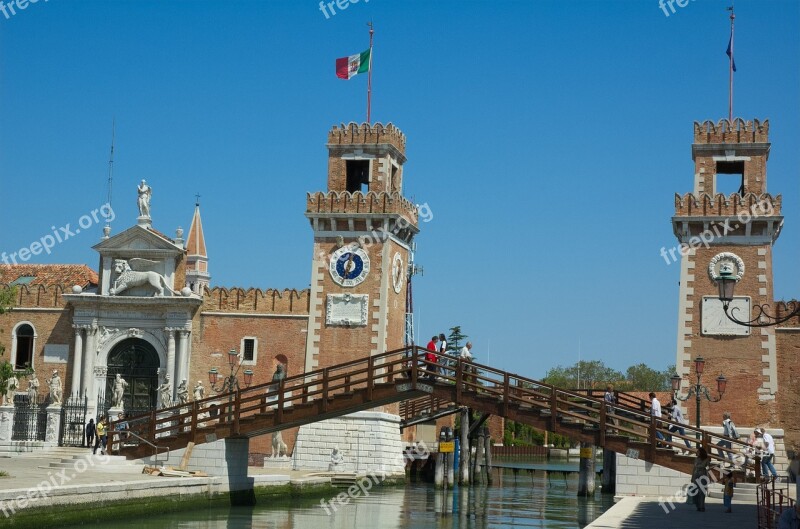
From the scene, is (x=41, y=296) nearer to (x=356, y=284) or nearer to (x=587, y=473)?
(x=356, y=284)

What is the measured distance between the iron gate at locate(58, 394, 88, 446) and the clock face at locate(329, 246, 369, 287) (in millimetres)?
8799

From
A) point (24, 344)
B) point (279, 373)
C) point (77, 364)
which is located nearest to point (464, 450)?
point (279, 373)

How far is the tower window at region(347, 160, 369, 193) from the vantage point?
4197 centimetres

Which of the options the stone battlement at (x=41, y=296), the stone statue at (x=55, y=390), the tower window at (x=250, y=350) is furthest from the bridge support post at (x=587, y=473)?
the stone battlement at (x=41, y=296)

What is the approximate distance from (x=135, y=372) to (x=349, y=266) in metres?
8.01

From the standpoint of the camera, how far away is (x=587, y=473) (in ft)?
126

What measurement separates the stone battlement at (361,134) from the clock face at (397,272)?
382 cm

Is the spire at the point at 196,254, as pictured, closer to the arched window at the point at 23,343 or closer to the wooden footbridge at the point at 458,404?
the arched window at the point at 23,343

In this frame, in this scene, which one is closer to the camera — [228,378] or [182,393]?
[182,393]

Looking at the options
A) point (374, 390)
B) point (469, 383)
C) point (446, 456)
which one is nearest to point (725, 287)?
point (469, 383)

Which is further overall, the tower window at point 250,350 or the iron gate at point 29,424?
the tower window at point 250,350

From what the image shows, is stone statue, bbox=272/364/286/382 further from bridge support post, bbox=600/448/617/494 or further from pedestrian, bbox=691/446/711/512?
pedestrian, bbox=691/446/711/512

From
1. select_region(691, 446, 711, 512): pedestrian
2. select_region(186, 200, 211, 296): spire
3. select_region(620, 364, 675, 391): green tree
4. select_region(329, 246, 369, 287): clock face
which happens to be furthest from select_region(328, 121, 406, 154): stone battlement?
select_region(620, 364, 675, 391): green tree

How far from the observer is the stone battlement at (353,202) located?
40375mm
